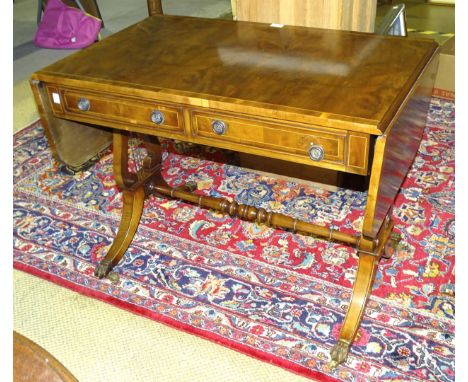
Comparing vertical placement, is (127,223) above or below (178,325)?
above

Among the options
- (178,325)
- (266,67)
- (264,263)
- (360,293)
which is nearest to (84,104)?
(266,67)

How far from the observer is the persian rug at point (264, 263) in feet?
7.00

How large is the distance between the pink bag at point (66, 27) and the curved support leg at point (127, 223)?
2804 millimetres

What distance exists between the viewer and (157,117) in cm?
194

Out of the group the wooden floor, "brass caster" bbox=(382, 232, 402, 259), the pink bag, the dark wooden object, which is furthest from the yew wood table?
the wooden floor

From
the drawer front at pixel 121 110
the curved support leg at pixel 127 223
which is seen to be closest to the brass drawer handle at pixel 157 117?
the drawer front at pixel 121 110

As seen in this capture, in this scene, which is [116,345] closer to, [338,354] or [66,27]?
[338,354]

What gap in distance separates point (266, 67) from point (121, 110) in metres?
0.56

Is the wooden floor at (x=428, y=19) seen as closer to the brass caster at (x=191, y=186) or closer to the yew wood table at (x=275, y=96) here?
the brass caster at (x=191, y=186)

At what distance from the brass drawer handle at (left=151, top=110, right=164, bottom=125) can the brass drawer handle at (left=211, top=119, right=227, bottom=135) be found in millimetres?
205

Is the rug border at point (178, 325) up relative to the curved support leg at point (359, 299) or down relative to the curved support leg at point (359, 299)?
down

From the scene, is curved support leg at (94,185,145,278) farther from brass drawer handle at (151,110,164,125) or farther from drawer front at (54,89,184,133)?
brass drawer handle at (151,110,164,125)

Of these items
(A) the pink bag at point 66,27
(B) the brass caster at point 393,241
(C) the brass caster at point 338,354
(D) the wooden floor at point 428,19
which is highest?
(A) the pink bag at point 66,27

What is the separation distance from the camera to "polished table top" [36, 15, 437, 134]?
5.66 ft
